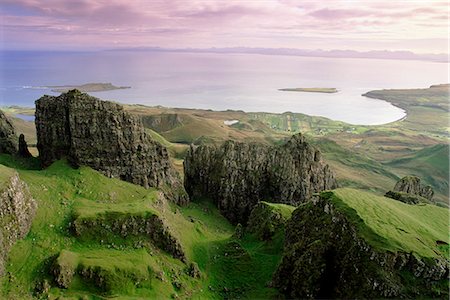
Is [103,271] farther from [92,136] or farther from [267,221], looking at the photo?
[92,136]

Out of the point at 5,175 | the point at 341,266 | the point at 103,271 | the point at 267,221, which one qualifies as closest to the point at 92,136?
the point at 5,175

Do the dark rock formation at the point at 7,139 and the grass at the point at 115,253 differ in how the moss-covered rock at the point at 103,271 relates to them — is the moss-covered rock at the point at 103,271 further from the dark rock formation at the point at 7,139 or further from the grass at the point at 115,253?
the dark rock formation at the point at 7,139

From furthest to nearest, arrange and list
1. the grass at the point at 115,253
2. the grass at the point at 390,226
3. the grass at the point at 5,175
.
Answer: the grass at the point at 5,175, the grass at the point at 115,253, the grass at the point at 390,226

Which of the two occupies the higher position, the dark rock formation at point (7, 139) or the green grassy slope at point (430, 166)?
the dark rock formation at point (7, 139)

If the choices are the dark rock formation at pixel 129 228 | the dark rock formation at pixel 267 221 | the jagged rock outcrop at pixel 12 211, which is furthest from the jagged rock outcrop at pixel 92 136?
the dark rock formation at pixel 267 221

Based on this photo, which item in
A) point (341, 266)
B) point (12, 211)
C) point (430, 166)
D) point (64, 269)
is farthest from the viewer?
point (430, 166)

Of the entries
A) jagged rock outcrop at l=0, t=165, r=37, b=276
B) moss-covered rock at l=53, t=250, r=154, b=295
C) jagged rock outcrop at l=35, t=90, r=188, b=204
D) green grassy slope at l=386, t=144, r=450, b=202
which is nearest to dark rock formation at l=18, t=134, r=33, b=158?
jagged rock outcrop at l=35, t=90, r=188, b=204

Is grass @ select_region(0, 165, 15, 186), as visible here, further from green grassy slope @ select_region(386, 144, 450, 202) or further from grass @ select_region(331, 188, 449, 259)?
green grassy slope @ select_region(386, 144, 450, 202)
